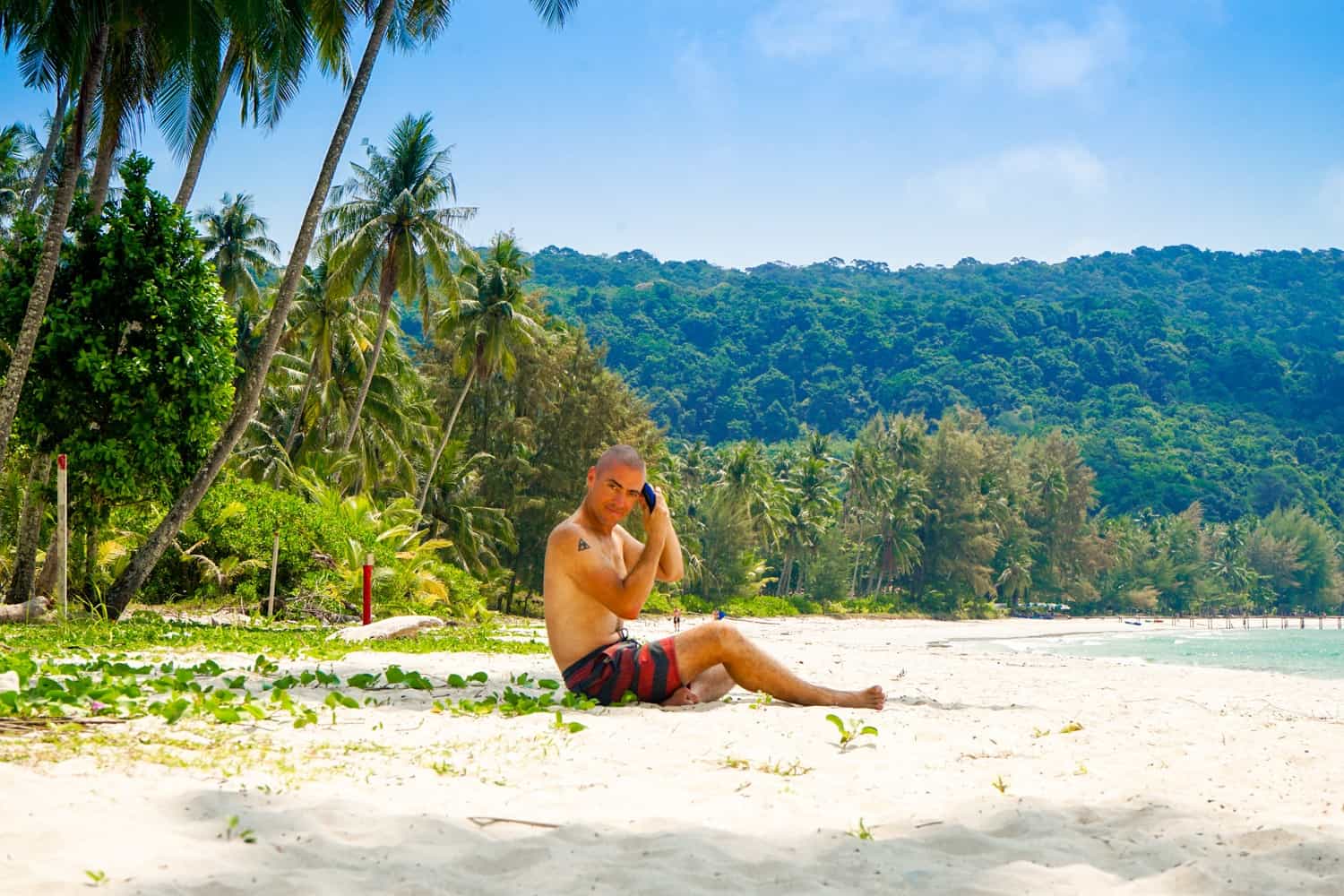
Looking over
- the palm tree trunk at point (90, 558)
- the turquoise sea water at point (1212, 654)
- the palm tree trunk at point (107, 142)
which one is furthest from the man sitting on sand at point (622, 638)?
the turquoise sea water at point (1212, 654)

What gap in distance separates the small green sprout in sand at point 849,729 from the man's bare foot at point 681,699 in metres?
0.95

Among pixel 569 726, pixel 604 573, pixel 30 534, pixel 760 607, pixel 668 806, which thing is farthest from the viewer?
pixel 760 607

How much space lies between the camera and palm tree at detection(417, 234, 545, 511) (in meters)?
35.8

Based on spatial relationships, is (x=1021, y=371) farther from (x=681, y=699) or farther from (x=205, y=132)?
(x=681, y=699)

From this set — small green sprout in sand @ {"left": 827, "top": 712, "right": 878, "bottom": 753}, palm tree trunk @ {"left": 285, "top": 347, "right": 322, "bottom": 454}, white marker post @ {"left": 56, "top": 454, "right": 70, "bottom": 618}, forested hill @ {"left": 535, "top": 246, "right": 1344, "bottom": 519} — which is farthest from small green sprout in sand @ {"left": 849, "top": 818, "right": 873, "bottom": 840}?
forested hill @ {"left": 535, "top": 246, "right": 1344, "bottom": 519}

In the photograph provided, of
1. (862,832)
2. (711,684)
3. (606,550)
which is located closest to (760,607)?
(711,684)

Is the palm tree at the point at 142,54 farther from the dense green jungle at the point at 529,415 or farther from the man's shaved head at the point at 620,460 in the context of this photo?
the man's shaved head at the point at 620,460

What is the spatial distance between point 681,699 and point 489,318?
30356mm

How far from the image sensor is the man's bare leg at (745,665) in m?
6.54

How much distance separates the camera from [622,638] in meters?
6.79

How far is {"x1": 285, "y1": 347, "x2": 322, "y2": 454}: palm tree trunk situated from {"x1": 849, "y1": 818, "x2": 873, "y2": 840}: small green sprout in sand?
99.2 feet

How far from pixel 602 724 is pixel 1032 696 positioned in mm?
5313

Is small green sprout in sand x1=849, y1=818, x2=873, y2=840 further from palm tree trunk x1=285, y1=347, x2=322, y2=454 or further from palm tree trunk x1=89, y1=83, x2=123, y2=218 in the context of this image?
palm tree trunk x1=285, y1=347, x2=322, y2=454

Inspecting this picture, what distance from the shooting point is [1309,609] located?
10900 centimetres
